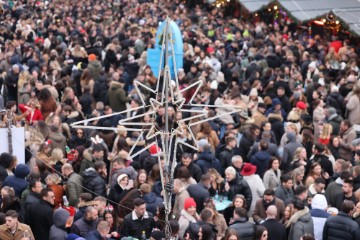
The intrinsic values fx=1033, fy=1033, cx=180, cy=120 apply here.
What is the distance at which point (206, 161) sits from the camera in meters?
15.5

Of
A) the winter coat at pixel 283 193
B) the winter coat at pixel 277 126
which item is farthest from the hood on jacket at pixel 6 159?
the winter coat at pixel 277 126

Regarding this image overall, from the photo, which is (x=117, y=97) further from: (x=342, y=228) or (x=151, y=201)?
(x=342, y=228)

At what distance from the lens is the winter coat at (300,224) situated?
12344mm

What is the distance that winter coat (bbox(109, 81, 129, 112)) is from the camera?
820 inches

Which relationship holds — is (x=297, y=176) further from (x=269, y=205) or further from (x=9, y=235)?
(x=9, y=235)

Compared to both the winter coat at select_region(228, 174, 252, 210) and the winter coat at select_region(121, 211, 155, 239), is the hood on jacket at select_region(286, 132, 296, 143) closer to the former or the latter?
the winter coat at select_region(228, 174, 252, 210)

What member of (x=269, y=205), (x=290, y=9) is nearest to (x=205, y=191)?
(x=269, y=205)

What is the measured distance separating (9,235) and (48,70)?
1183cm

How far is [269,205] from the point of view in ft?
42.4

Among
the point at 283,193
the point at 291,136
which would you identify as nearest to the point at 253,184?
the point at 283,193

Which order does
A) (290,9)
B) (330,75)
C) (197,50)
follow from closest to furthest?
(330,75), (197,50), (290,9)

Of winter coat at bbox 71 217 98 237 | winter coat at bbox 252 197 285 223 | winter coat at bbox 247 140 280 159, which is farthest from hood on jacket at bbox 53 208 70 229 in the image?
winter coat at bbox 247 140 280 159

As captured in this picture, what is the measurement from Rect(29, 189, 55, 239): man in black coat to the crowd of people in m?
0.02

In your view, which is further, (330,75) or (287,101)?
(330,75)
